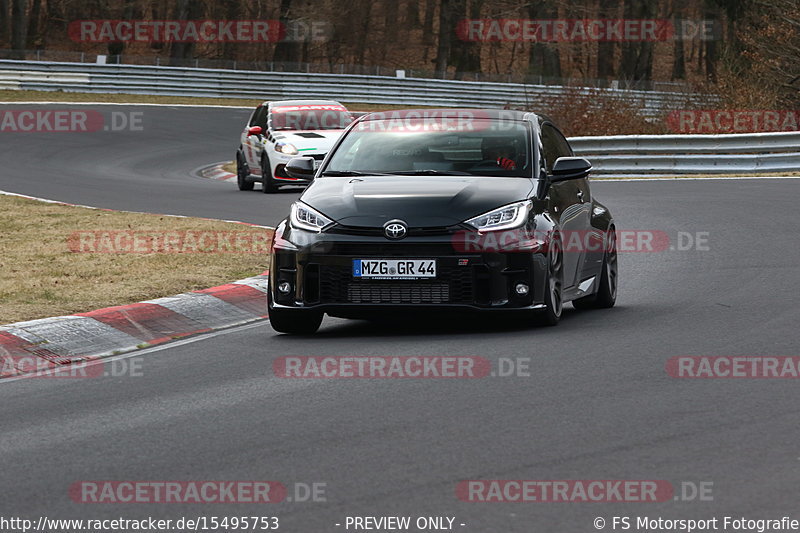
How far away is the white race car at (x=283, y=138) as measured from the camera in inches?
988

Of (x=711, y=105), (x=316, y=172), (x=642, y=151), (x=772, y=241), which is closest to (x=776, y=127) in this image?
(x=711, y=105)

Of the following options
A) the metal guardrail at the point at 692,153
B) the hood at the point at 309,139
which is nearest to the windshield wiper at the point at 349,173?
the hood at the point at 309,139

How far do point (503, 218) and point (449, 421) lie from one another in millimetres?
3048

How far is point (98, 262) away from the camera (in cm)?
1369

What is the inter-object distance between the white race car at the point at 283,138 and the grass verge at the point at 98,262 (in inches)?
254

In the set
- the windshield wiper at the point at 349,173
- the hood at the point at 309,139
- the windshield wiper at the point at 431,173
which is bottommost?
the hood at the point at 309,139

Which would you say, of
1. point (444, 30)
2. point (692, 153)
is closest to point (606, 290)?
point (692, 153)

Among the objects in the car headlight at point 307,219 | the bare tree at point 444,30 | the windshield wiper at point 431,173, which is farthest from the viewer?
the bare tree at point 444,30

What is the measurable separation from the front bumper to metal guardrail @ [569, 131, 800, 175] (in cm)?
1767

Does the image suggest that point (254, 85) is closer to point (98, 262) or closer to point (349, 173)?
point (98, 262)

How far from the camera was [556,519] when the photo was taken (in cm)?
529

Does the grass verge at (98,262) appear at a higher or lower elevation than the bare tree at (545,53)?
higher

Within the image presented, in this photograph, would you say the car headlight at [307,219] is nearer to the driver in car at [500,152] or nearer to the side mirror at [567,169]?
the driver in car at [500,152]

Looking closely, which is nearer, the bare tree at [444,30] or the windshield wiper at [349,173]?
the windshield wiper at [349,173]
